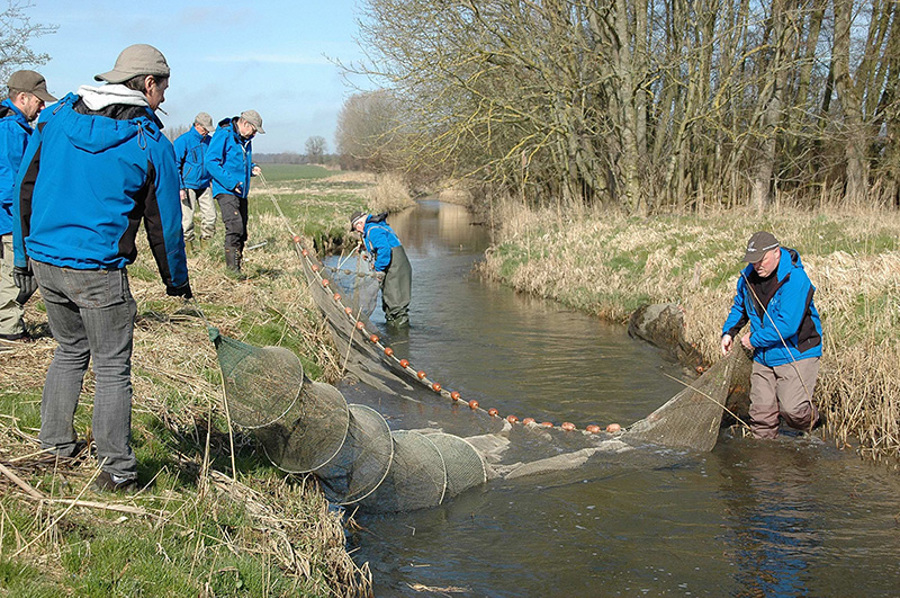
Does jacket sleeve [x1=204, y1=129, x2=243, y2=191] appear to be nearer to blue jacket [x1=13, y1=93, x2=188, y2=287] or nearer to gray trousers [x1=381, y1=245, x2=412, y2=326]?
gray trousers [x1=381, y1=245, x2=412, y2=326]

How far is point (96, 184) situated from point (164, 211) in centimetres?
34

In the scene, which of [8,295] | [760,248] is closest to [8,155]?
[8,295]

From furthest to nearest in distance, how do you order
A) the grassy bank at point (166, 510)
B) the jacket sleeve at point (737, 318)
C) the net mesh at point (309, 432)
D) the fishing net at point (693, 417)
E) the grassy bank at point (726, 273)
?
the jacket sleeve at point (737, 318), the grassy bank at point (726, 273), the fishing net at point (693, 417), the net mesh at point (309, 432), the grassy bank at point (166, 510)

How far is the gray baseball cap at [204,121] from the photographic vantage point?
1219 centimetres

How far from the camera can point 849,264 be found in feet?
33.4

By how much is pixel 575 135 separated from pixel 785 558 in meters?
16.4

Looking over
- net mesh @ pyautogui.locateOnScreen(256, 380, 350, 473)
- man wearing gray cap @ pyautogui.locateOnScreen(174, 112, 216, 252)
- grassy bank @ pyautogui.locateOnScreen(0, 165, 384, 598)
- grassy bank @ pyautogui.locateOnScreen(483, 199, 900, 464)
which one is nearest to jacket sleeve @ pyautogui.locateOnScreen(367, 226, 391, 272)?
man wearing gray cap @ pyautogui.locateOnScreen(174, 112, 216, 252)

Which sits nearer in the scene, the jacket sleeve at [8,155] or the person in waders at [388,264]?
the jacket sleeve at [8,155]

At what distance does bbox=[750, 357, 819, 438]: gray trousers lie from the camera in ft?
23.2

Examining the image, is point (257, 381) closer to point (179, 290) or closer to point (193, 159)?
point (179, 290)

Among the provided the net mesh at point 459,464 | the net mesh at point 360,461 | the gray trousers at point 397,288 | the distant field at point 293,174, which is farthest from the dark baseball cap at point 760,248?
the distant field at point 293,174

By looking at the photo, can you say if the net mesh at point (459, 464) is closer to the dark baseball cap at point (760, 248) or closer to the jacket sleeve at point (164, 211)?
the jacket sleeve at point (164, 211)

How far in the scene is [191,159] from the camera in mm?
12031

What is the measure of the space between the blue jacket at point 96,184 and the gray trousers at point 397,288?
8112 mm
